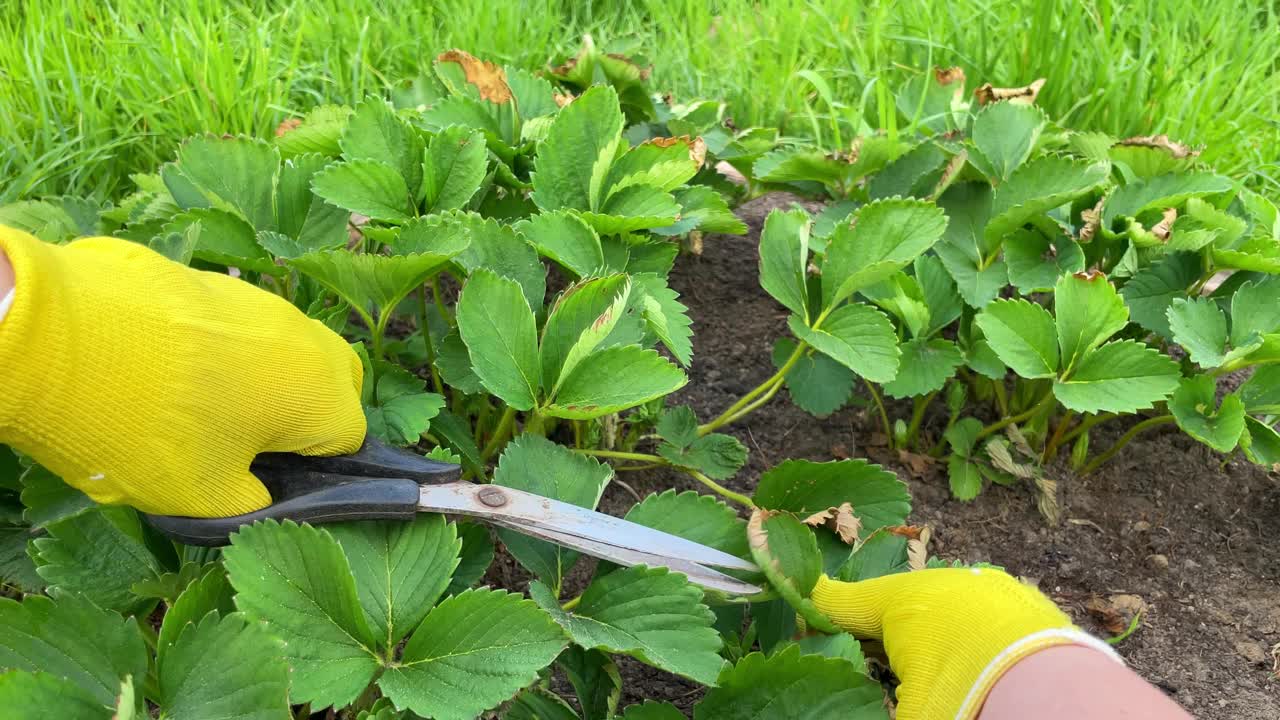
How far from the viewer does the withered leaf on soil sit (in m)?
1.02

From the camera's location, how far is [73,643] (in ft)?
2.43

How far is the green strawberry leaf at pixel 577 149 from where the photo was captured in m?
1.21

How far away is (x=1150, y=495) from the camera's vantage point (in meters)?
1.39

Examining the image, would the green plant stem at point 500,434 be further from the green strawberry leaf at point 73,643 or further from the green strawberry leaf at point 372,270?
the green strawberry leaf at point 73,643

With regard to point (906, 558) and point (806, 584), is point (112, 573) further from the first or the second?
point (906, 558)

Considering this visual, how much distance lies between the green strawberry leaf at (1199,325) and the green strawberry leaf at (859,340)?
1.31ft

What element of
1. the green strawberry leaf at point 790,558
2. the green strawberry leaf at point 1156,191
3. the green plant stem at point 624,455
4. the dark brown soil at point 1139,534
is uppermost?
the green strawberry leaf at point 1156,191

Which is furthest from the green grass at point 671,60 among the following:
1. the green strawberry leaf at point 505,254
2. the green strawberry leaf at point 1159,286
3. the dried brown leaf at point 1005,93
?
the green strawberry leaf at point 505,254

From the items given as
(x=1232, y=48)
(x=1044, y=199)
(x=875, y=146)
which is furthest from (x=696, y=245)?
(x=1232, y=48)

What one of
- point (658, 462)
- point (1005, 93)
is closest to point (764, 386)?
point (658, 462)

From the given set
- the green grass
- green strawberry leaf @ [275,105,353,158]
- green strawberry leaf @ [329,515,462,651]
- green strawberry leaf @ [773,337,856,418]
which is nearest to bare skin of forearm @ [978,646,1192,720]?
green strawberry leaf @ [329,515,462,651]

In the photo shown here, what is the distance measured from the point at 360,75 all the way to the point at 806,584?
67.1 inches

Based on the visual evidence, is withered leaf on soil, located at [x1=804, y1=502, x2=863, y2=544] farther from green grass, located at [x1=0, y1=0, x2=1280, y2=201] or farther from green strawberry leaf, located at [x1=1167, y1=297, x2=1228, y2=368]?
green grass, located at [x1=0, y1=0, x2=1280, y2=201]

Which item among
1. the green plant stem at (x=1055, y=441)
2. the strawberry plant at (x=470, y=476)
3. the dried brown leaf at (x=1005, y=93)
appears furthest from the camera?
the dried brown leaf at (x=1005, y=93)
